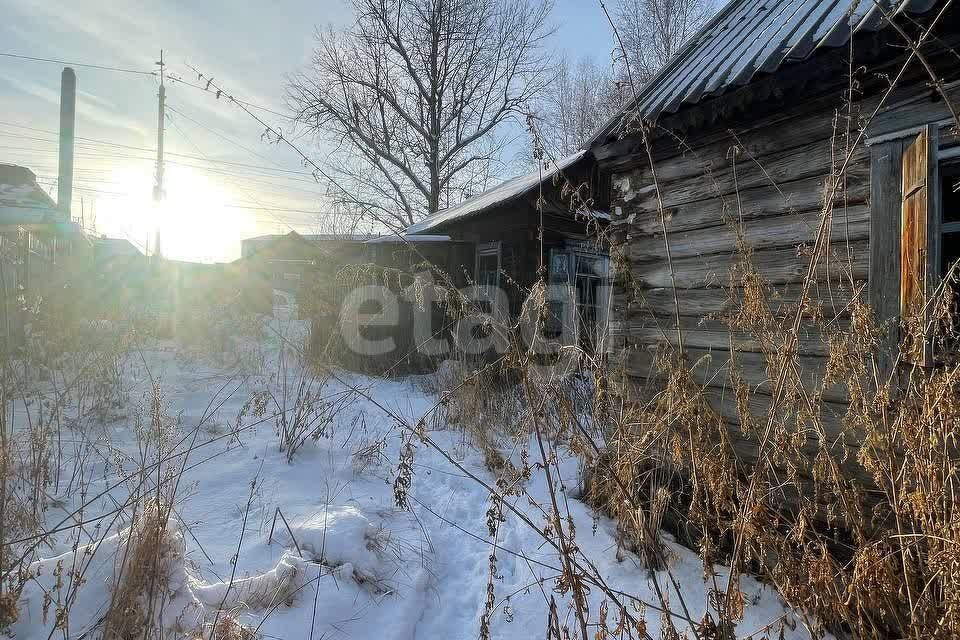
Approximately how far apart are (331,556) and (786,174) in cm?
341

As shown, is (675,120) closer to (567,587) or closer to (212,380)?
(567,587)

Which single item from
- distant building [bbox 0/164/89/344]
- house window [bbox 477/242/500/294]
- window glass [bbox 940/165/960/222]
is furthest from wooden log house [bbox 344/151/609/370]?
distant building [bbox 0/164/89/344]

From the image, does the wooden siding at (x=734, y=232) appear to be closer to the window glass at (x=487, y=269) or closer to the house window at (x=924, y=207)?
the house window at (x=924, y=207)

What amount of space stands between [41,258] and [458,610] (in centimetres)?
1198

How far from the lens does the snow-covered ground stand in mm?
1961

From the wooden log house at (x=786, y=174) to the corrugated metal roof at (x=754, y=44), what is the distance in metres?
0.01

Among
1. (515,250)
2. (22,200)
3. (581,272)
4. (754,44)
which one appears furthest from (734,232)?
(22,200)

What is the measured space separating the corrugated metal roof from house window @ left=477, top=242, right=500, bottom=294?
4.73 meters

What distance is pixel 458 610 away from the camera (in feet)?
7.98

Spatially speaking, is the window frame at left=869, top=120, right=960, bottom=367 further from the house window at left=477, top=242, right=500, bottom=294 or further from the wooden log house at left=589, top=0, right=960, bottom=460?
the house window at left=477, top=242, right=500, bottom=294

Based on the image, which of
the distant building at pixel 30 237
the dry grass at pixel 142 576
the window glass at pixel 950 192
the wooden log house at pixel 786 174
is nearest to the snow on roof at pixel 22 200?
the distant building at pixel 30 237

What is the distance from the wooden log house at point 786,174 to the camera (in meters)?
2.26

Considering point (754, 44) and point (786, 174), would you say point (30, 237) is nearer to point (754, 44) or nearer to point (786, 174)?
point (754, 44)

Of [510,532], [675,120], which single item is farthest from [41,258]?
[675,120]
